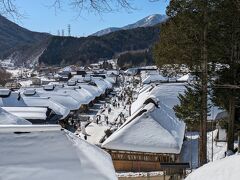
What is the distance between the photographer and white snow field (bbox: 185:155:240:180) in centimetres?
864

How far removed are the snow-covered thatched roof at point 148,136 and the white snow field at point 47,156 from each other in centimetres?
1207

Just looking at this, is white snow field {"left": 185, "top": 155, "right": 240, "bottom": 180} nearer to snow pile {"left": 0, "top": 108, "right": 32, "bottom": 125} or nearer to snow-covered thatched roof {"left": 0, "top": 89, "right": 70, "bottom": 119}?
snow pile {"left": 0, "top": 108, "right": 32, "bottom": 125}

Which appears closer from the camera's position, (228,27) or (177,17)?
(228,27)

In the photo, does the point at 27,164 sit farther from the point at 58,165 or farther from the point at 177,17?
the point at 177,17

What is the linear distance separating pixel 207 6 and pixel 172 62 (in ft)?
10.4

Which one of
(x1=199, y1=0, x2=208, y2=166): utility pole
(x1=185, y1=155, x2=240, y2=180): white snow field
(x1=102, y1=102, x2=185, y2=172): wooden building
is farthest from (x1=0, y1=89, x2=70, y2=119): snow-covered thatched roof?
(x1=185, y1=155, x2=240, y2=180): white snow field

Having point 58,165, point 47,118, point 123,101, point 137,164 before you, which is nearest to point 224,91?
point 137,164

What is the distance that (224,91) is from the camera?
16688mm

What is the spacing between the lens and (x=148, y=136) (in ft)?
67.3

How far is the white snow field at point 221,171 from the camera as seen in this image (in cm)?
864

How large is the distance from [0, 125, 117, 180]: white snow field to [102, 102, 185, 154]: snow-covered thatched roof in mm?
12071

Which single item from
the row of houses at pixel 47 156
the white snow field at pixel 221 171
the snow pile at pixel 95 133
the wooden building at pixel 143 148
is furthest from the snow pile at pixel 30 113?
the row of houses at pixel 47 156

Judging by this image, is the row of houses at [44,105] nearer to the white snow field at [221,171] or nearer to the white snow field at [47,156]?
the white snow field at [221,171]

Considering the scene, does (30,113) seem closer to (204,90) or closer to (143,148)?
(143,148)
